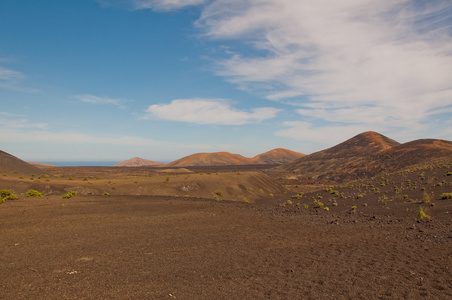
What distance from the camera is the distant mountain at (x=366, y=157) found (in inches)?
2606

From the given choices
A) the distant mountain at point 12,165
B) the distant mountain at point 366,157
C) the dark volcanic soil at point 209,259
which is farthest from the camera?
the distant mountain at point 366,157

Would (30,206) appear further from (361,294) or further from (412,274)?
(412,274)

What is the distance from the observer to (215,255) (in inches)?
436

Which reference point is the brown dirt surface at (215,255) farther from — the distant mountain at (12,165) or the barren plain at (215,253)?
the distant mountain at (12,165)

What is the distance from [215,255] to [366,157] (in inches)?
3451

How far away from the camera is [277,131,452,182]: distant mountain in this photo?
6619cm

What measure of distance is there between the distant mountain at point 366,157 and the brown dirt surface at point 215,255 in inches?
2106

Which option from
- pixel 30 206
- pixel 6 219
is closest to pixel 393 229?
pixel 6 219

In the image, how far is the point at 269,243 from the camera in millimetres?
13203

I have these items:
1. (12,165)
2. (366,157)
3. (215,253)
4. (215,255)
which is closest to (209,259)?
(215,255)

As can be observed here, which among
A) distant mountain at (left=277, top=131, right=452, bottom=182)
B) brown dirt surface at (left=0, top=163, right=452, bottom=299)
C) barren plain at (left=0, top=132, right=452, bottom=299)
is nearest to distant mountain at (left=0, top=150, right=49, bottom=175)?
barren plain at (left=0, top=132, right=452, bottom=299)

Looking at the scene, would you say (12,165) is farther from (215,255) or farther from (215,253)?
(215,255)

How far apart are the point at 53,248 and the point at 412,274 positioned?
1360cm

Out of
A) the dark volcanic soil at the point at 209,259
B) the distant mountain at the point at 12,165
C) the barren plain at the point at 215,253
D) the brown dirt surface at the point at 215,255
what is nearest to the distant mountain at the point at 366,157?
the barren plain at the point at 215,253
